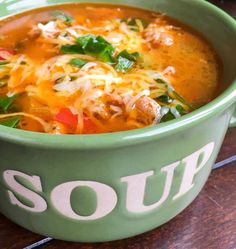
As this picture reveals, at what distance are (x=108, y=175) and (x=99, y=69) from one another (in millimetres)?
279

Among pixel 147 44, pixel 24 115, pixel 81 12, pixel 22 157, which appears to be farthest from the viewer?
pixel 81 12

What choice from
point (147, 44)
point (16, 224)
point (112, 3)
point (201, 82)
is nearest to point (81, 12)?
point (112, 3)

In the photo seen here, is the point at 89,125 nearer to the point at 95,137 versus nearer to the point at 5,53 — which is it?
the point at 95,137

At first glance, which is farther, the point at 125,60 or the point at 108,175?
the point at 125,60

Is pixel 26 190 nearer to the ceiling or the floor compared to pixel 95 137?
nearer to the floor

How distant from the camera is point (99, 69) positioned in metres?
0.79

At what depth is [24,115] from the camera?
698 millimetres

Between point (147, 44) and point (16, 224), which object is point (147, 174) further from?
point (147, 44)

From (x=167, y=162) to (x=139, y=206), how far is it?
90mm

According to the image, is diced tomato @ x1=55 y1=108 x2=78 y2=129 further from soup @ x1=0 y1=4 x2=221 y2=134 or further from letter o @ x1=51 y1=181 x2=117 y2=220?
letter o @ x1=51 y1=181 x2=117 y2=220

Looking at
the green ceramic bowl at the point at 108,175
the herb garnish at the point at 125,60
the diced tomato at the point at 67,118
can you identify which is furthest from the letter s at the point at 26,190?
the herb garnish at the point at 125,60

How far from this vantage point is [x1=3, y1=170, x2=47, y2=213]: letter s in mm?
585

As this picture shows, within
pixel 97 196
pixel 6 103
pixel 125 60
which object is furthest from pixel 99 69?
pixel 97 196

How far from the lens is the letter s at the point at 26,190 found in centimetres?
59
